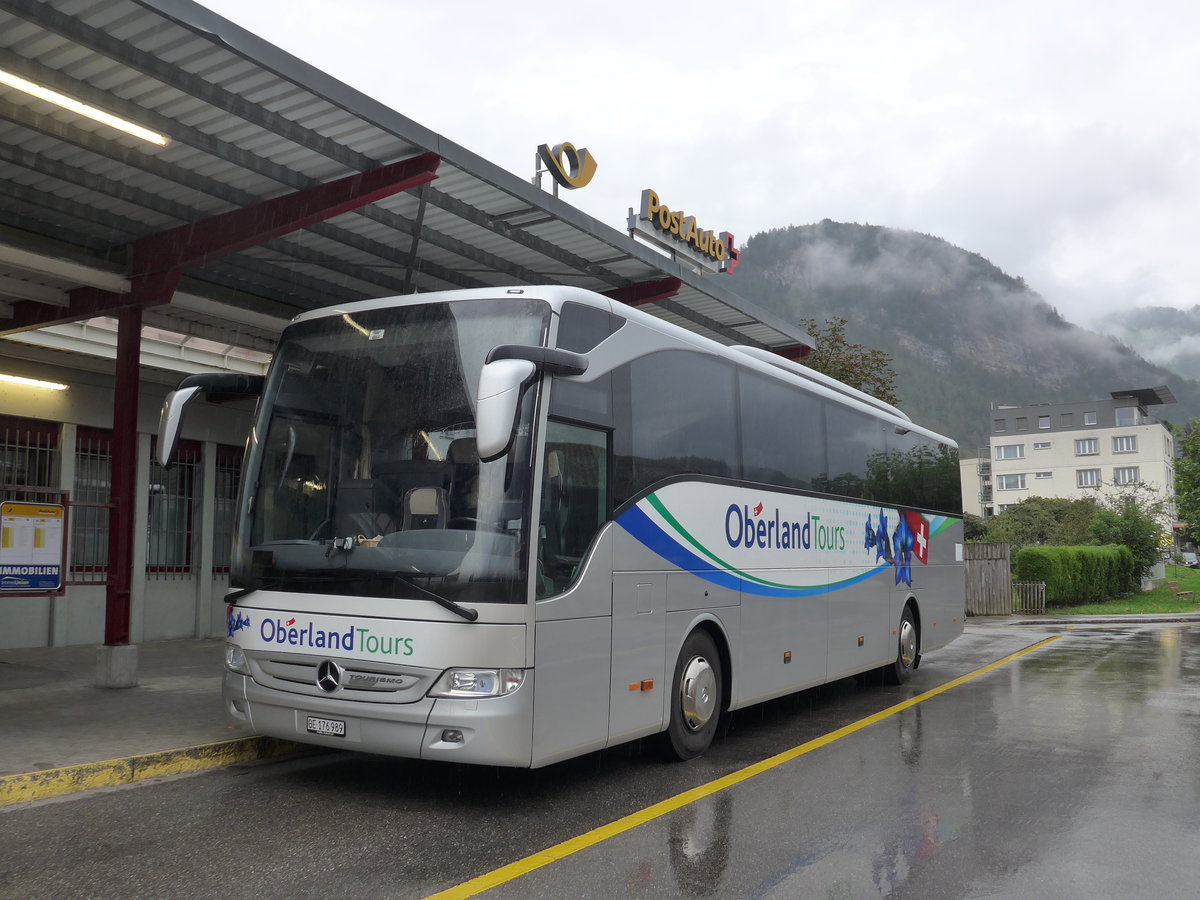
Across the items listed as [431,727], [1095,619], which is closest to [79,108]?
[431,727]

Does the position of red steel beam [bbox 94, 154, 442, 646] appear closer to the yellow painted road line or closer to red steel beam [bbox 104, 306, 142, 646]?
red steel beam [bbox 104, 306, 142, 646]

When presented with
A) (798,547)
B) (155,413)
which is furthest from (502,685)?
(155,413)

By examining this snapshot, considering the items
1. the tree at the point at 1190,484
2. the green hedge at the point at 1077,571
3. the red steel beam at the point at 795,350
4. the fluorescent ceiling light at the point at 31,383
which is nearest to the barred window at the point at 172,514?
the fluorescent ceiling light at the point at 31,383

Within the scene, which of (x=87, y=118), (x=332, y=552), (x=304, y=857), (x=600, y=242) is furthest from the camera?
(x=600, y=242)

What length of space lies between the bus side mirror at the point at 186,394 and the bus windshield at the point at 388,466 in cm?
48

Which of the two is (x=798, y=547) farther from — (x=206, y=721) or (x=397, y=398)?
(x=206, y=721)

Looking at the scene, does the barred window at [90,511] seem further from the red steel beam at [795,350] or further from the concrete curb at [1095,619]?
the concrete curb at [1095,619]

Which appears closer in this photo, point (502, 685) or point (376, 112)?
point (502, 685)

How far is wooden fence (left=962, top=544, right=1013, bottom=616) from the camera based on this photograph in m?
28.8

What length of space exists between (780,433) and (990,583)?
21.9m

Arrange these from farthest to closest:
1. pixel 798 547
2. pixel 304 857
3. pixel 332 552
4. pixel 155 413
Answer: pixel 155 413 → pixel 798 547 → pixel 332 552 → pixel 304 857

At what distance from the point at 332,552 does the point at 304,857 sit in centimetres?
183

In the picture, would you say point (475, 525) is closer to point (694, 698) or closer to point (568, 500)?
point (568, 500)

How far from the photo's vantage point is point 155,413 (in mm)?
15039
